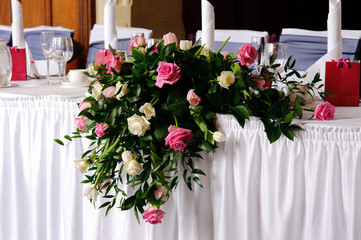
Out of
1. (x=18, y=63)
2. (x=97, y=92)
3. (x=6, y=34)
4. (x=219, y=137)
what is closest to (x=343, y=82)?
(x=219, y=137)

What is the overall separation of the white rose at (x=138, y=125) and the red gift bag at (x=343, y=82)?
57 cm

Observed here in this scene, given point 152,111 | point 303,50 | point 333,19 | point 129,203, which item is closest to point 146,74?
point 152,111

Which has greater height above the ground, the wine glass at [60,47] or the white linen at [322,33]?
the white linen at [322,33]

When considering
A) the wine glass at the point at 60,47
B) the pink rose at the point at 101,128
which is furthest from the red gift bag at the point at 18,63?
the pink rose at the point at 101,128

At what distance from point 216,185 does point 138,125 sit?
0.28m

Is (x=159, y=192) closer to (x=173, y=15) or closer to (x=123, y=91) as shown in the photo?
(x=123, y=91)

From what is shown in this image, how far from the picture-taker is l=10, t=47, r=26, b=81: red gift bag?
86.7 inches

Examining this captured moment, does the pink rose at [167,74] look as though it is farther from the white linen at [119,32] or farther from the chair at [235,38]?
the white linen at [119,32]

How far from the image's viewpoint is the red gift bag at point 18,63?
220cm

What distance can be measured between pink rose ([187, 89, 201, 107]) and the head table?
9cm

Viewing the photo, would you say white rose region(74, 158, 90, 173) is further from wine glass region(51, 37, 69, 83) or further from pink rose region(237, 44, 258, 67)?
wine glass region(51, 37, 69, 83)

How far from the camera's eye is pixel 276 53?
1532 millimetres

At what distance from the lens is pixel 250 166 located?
4.28 ft

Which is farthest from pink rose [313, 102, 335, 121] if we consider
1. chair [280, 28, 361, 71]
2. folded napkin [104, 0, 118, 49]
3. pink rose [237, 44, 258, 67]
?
chair [280, 28, 361, 71]
